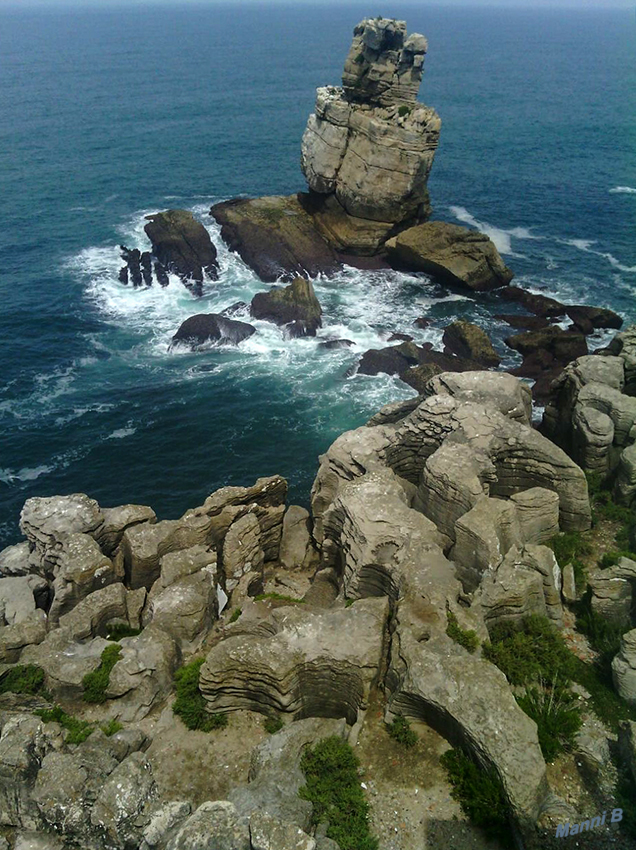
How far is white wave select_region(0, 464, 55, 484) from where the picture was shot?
150 feet

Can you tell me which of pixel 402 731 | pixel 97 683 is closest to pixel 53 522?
pixel 97 683

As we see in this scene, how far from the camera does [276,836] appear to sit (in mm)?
13883

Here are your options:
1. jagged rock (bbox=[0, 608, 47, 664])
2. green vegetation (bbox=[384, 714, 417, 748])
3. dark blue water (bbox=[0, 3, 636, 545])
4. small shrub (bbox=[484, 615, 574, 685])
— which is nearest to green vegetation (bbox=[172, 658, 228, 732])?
green vegetation (bbox=[384, 714, 417, 748])

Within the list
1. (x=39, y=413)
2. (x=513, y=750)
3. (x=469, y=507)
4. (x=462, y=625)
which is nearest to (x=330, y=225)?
(x=39, y=413)

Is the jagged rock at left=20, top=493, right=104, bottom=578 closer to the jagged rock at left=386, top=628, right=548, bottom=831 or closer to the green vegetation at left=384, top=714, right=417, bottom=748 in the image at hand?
the jagged rock at left=386, top=628, right=548, bottom=831

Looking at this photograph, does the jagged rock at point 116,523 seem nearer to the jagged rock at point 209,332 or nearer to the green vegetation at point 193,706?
the green vegetation at point 193,706

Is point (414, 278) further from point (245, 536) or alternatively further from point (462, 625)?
point (462, 625)

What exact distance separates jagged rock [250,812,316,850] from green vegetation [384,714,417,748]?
472cm

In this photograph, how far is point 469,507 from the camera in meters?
25.7

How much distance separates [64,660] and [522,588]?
47.8ft

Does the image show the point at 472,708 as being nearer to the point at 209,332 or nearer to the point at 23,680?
the point at 23,680

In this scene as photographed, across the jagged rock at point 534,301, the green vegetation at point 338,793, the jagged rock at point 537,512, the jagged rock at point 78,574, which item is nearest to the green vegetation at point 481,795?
the green vegetation at point 338,793

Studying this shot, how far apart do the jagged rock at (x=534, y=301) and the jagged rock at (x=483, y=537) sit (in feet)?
137

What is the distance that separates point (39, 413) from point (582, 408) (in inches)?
1491
